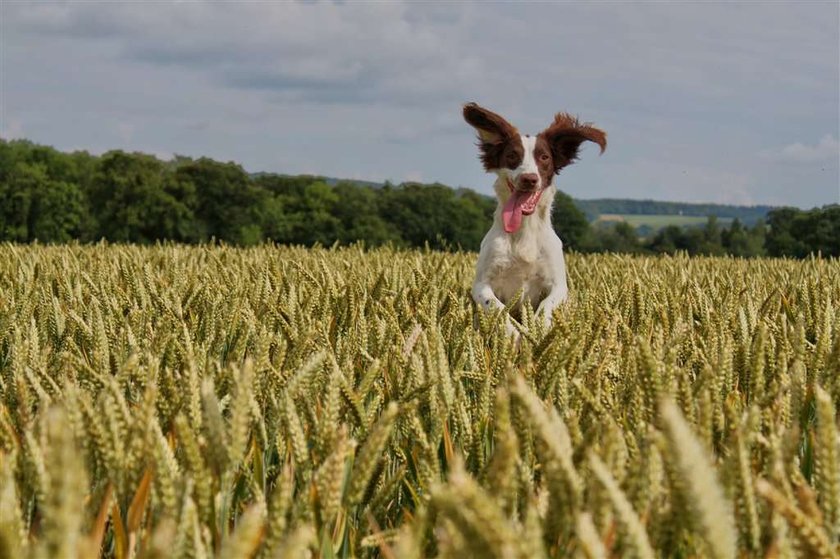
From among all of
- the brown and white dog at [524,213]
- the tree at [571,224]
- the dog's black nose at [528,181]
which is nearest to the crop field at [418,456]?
the brown and white dog at [524,213]

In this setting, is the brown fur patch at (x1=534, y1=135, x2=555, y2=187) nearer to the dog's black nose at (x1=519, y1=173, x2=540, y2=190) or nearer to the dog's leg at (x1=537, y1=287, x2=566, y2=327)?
the dog's black nose at (x1=519, y1=173, x2=540, y2=190)

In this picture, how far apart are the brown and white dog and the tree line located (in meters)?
48.2

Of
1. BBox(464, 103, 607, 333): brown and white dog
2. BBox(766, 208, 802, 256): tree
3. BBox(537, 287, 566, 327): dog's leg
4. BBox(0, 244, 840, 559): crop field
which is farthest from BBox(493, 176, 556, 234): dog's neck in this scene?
BBox(766, 208, 802, 256): tree

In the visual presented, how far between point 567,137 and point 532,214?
2.08 feet

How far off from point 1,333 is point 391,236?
6489 centimetres

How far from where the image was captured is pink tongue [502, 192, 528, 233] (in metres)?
4.66

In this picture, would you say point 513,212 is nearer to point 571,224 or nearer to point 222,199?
point 222,199

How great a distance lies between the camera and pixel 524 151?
4855mm

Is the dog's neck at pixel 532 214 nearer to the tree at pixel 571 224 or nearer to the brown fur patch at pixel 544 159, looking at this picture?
the brown fur patch at pixel 544 159

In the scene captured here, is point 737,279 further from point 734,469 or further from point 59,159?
point 59,159

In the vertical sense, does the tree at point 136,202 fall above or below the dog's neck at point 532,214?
above

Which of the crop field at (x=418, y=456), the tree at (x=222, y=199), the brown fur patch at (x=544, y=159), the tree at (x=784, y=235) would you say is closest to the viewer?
the crop field at (x=418, y=456)

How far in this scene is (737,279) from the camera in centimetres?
504

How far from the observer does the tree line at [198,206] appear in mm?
58562
